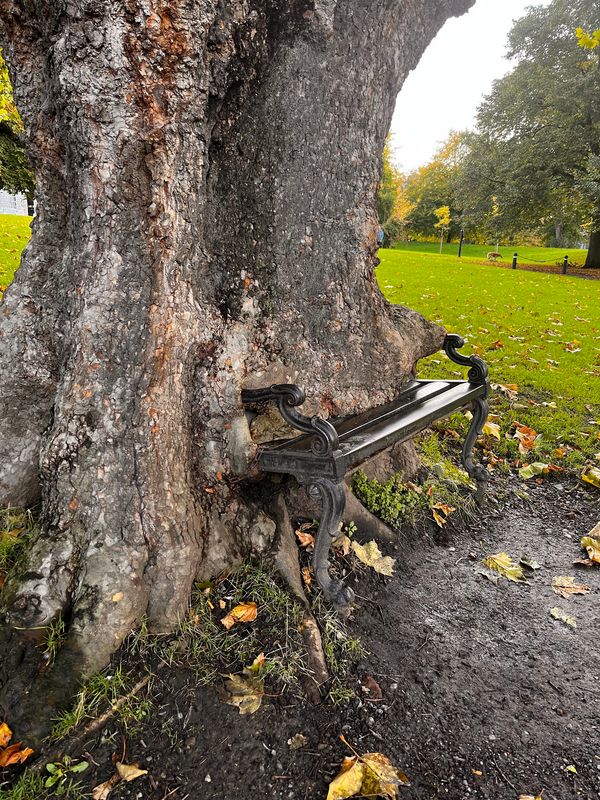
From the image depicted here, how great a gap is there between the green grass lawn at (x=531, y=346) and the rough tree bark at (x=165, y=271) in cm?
277

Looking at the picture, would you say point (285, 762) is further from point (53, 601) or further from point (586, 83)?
point (586, 83)

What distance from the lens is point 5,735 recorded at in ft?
→ 6.44

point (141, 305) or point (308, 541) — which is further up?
point (141, 305)

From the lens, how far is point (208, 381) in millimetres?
2508

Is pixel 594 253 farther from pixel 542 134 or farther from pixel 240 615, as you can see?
pixel 240 615

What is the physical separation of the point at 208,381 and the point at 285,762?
4.83 ft

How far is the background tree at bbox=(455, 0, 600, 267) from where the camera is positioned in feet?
65.9

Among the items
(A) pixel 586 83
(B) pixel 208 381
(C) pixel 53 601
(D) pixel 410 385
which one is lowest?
(C) pixel 53 601

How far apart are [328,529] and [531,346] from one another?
604 cm

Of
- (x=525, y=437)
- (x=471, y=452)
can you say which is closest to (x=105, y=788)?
(x=471, y=452)

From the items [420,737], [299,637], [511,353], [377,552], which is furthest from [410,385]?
[511,353]

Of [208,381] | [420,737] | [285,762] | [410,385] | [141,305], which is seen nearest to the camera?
[285,762]

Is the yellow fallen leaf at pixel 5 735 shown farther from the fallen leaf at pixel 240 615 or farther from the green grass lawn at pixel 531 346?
the green grass lawn at pixel 531 346

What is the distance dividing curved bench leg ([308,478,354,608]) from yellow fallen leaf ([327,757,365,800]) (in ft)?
2.21
